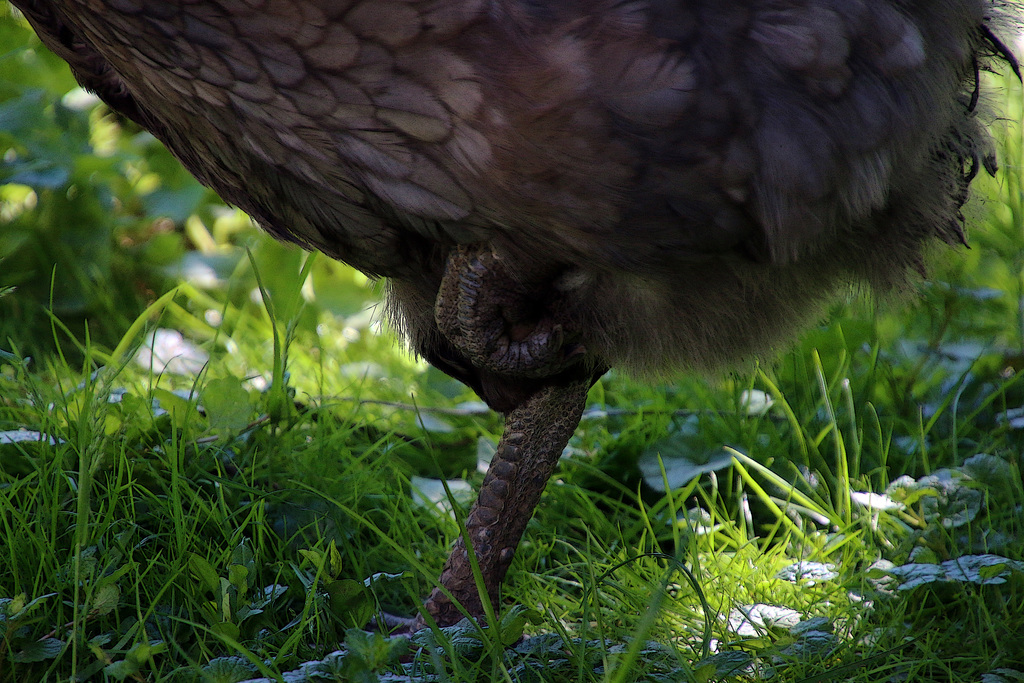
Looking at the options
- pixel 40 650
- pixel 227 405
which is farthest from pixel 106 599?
pixel 227 405

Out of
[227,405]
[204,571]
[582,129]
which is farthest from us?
[227,405]

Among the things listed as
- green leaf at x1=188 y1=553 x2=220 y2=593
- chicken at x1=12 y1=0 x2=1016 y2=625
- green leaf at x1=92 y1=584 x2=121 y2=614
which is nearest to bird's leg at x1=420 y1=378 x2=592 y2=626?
chicken at x1=12 y1=0 x2=1016 y2=625

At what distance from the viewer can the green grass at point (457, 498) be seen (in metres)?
1.59

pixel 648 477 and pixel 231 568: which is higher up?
pixel 231 568

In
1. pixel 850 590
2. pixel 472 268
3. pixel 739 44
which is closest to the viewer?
pixel 739 44

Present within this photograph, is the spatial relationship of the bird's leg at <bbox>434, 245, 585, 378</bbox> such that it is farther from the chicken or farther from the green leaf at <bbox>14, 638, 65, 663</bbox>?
the green leaf at <bbox>14, 638, 65, 663</bbox>

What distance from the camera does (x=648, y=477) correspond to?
7.31ft

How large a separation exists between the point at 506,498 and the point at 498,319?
38cm

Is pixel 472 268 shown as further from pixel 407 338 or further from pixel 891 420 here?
pixel 891 420

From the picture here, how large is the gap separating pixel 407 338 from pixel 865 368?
1.45 m

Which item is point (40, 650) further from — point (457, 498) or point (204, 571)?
point (457, 498)

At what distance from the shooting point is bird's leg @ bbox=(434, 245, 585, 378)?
59.7 inches

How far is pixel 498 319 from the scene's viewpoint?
158 centimetres

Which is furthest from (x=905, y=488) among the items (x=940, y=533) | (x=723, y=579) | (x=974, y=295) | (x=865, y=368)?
(x=974, y=295)
